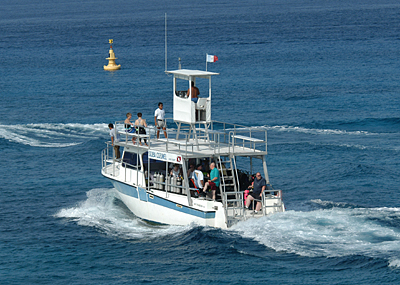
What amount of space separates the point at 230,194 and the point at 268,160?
555 inches

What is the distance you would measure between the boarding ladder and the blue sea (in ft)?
2.52

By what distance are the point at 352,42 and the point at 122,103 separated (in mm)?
62166

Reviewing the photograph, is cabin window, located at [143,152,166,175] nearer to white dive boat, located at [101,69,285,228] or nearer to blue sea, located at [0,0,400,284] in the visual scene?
white dive boat, located at [101,69,285,228]

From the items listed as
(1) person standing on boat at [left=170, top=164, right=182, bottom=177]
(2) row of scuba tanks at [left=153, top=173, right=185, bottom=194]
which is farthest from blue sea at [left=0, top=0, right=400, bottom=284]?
(1) person standing on boat at [left=170, top=164, right=182, bottom=177]

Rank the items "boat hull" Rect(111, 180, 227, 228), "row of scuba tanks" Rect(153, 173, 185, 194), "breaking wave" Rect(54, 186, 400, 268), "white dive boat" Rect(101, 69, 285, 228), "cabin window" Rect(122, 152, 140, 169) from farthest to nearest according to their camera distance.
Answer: "cabin window" Rect(122, 152, 140, 169) < "row of scuba tanks" Rect(153, 173, 185, 194) < "white dive boat" Rect(101, 69, 285, 228) < "boat hull" Rect(111, 180, 227, 228) < "breaking wave" Rect(54, 186, 400, 268)

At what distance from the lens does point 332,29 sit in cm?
13600

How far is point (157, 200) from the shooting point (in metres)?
27.7

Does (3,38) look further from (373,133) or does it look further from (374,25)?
(373,133)

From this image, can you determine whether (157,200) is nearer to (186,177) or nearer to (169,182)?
(169,182)

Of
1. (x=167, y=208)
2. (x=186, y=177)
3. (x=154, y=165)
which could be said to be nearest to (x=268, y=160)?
(x=154, y=165)

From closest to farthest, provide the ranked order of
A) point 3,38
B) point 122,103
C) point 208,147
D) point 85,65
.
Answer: point 208,147
point 122,103
point 85,65
point 3,38

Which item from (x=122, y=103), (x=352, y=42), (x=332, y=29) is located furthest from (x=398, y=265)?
(x=332, y=29)

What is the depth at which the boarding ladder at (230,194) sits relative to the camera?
2545cm

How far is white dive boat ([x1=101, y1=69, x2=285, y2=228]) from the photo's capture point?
25.8 metres
